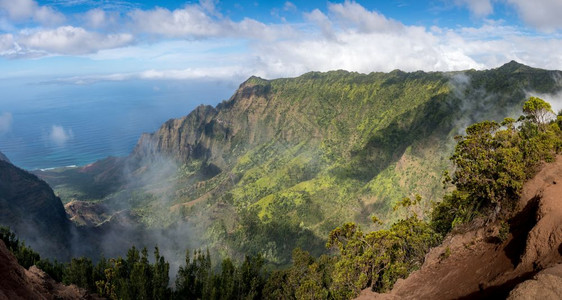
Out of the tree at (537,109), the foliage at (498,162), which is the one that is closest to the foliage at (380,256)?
the foliage at (498,162)

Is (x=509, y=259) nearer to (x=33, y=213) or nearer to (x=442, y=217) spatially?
(x=442, y=217)

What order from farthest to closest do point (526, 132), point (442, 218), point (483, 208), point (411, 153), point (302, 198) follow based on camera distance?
point (302, 198), point (411, 153), point (442, 218), point (526, 132), point (483, 208)

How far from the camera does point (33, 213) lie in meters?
136

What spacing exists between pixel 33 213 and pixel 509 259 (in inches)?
6414

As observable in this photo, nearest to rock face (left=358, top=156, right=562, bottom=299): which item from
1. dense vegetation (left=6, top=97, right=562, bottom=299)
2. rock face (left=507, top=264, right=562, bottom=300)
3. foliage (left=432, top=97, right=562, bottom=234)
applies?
rock face (left=507, top=264, right=562, bottom=300)

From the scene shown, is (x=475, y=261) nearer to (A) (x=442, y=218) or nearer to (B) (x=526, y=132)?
(A) (x=442, y=218)

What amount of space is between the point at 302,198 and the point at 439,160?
70.8m

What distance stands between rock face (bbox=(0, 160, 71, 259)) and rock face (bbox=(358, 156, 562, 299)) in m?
131

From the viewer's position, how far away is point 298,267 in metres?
51.4

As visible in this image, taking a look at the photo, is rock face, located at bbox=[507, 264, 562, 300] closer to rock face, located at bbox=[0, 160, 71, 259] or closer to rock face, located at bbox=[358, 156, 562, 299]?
rock face, located at bbox=[358, 156, 562, 299]

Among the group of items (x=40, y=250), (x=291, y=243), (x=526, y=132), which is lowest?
(x=291, y=243)

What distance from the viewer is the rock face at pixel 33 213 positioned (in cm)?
12000

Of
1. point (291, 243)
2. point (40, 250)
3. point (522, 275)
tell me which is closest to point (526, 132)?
point (522, 275)

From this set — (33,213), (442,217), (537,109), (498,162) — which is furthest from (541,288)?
(33,213)
